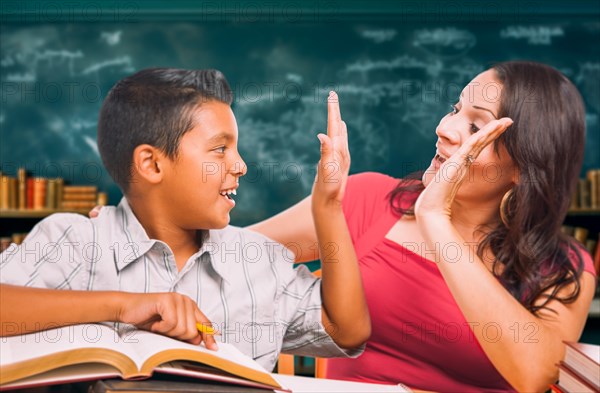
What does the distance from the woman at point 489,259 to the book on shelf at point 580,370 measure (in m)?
0.13

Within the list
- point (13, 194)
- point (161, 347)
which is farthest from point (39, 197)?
point (161, 347)

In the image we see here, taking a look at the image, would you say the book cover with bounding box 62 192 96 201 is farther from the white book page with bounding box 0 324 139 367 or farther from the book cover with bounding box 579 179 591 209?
the white book page with bounding box 0 324 139 367

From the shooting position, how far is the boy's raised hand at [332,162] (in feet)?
3.11

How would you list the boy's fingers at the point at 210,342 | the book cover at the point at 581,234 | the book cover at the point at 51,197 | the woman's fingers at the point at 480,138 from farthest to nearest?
1. the book cover at the point at 51,197
2. the book cover at the point at 581,234
3. the woman's fingers at the point at 480,138
4. the boy's fingers at the point at 210,342

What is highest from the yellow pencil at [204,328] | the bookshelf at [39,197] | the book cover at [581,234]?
the yellow pencil at [204,328]

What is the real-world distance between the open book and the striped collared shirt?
0.94 feet

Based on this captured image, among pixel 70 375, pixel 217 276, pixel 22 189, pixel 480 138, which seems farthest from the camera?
pixel 22 189

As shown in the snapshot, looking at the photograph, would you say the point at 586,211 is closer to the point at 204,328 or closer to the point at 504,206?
the point at 504,206

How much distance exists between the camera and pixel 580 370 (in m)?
0.82

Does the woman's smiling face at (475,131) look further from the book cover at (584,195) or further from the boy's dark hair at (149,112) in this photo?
the book cover at (584,195)

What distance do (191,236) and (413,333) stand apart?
42 centimetres

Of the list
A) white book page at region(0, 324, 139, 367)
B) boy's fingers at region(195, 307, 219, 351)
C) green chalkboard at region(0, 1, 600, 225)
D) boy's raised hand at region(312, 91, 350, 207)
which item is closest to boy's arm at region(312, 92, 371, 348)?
boy's raised hand at region(312, 91, 350, 207)

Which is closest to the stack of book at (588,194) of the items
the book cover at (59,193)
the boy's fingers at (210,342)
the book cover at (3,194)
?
the book cover at (59,193)

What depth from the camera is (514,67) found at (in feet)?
3.59
